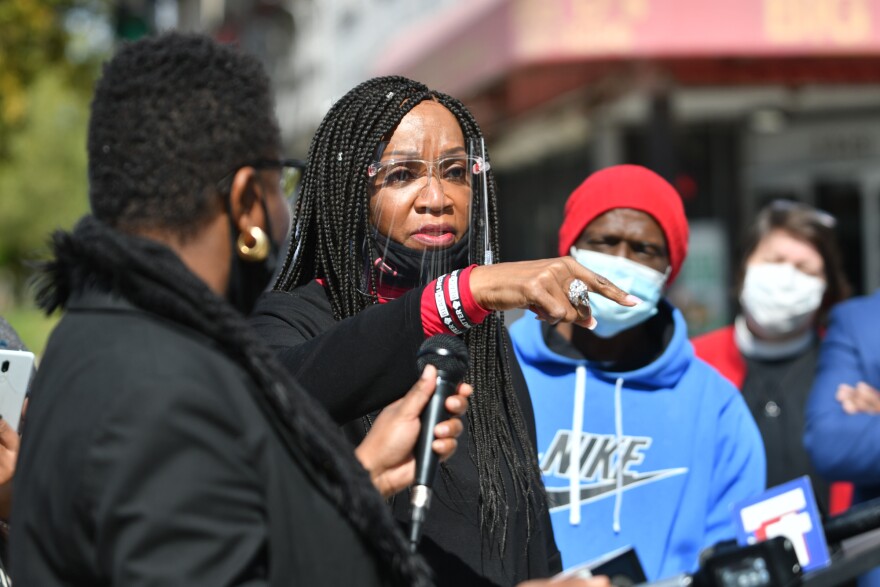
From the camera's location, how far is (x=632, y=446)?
3334 millimetres

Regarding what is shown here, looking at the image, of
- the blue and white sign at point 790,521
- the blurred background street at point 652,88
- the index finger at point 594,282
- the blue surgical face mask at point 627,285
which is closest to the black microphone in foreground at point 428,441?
the index finger at point 594,282

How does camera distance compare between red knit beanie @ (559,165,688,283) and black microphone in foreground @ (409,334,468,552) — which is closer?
black microphone in foreground @ (409,334,468,552)

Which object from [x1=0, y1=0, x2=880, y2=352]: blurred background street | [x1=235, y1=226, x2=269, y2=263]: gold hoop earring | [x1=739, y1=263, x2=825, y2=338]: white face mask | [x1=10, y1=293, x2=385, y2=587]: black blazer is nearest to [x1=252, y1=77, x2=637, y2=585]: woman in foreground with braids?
[x1=235, y1=226, x2=269, y2=263]: gold hoop earring

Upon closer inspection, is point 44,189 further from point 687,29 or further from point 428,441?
point 428,441

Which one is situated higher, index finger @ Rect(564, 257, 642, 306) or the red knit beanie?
the red knit beanie

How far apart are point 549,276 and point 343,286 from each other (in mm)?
638

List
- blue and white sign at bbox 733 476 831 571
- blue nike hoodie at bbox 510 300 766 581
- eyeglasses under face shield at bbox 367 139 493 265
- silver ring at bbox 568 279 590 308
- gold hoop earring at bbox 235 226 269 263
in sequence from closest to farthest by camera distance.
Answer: gold hoop earring at bbox 235 226 269 263, silver ring at bbox 568 279 590 308, blue and white sign at bbox 733 476 831 571, eyeglasses under face shield at bbox 367 139 493 265, blue nike hoodie at bbox 510 300 766 581

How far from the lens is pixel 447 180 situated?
250 cm

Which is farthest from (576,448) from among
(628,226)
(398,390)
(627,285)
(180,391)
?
(180,391)

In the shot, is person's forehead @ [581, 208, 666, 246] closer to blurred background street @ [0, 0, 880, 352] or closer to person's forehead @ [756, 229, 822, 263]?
person's forehead @ [756, 229, 822, 263]

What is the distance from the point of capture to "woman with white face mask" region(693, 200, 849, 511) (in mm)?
4336

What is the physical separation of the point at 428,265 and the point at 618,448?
1.15 metres

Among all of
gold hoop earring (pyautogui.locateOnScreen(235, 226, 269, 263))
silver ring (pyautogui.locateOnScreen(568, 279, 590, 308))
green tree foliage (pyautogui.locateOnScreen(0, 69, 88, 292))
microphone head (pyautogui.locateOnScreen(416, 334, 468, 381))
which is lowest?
microphone head (pyautogui.locateOnScreen(416, 334, 468, 381))

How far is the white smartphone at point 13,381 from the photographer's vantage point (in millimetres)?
2416
